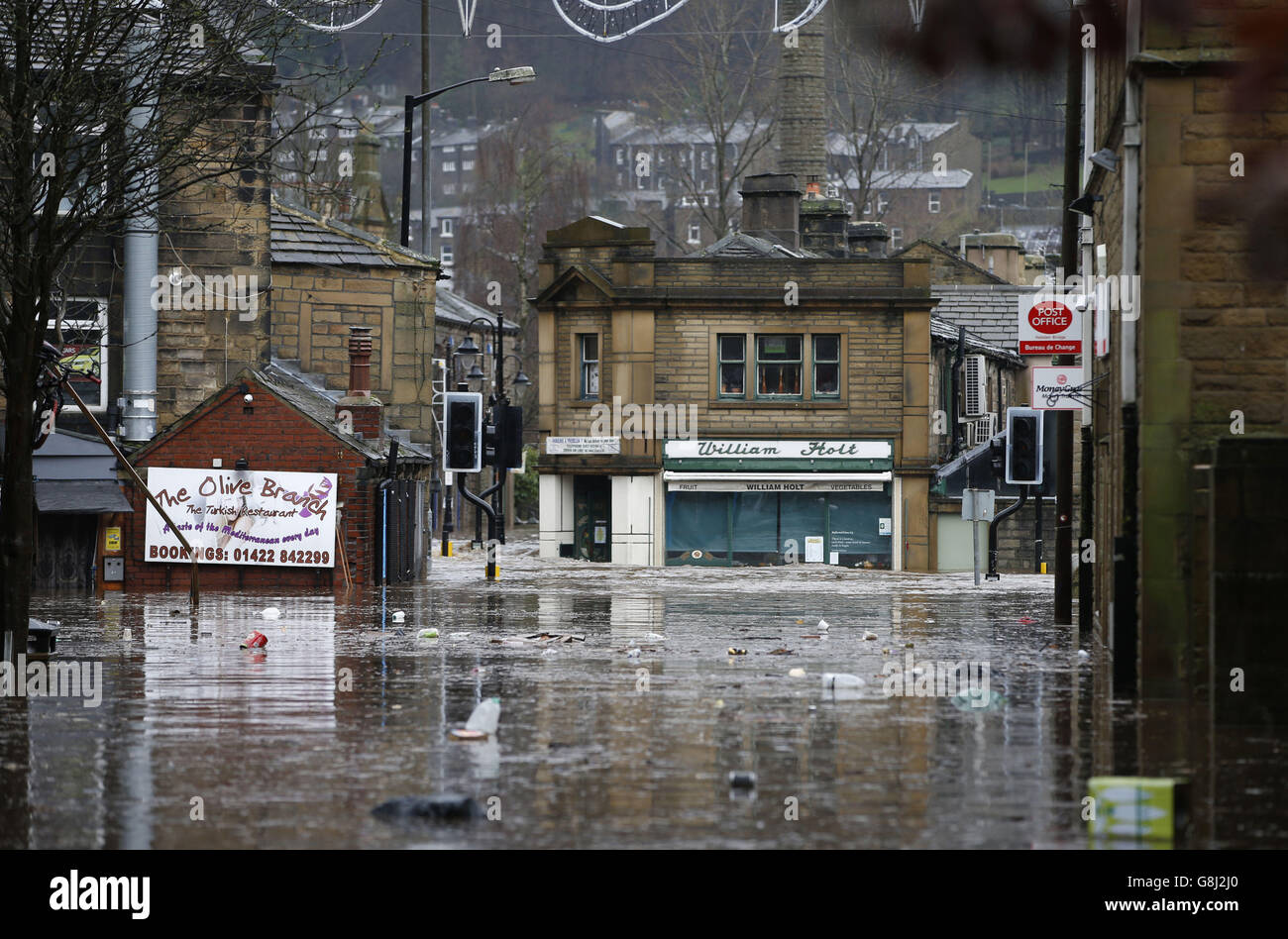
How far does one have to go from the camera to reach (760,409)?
46625 mm

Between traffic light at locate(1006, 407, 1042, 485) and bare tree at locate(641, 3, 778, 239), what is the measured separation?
24.8 metres

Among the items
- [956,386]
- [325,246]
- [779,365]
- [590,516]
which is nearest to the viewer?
[325,246]

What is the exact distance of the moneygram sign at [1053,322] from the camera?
2123cm

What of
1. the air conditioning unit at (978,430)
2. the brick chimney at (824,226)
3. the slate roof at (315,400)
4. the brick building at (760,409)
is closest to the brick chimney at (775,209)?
the brick chimney at (824,226)

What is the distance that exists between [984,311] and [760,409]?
13.5 meters

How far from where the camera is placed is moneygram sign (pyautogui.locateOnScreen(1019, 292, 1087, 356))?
21234mm

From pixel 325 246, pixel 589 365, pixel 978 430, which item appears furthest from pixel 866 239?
pixel 325 246

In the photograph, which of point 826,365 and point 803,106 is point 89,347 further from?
point 803,106

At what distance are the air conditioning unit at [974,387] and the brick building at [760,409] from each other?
247 inches

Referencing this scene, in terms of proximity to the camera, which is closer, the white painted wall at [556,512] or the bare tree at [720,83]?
the white painted wall at [556,512]
